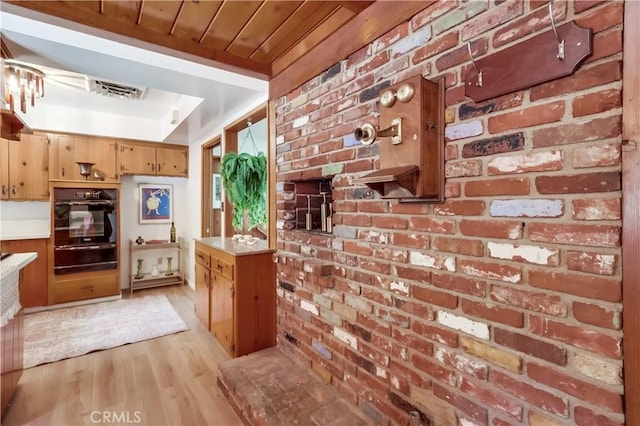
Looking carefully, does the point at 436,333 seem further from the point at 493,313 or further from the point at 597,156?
the point at 597,156

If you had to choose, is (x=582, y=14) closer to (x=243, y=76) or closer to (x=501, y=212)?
(x=501, y=212)

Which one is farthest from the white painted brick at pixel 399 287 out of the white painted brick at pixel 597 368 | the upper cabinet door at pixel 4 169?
the upper cabinet door at pixel 4 169

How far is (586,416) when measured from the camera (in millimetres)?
810

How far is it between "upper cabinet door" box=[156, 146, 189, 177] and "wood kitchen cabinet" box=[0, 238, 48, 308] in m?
1.64

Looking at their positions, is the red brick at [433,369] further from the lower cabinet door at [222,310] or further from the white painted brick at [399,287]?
the lower cabinet door at [222,310]

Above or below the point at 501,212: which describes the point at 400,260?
below

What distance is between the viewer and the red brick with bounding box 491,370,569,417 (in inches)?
33.7

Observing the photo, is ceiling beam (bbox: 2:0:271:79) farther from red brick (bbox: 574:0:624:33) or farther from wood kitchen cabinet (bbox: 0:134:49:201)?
wood kitchen cabinet (bbox: 0:134:49:201)

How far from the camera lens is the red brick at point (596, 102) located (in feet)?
2.52

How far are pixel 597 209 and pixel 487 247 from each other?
0.31m

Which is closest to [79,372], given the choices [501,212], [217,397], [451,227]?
[217,397]

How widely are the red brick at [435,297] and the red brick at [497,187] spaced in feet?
1.26

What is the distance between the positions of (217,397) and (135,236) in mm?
3452

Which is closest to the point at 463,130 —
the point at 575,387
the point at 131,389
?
the point at 575,387
